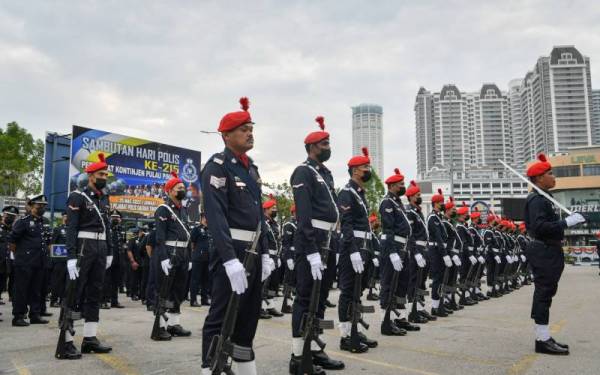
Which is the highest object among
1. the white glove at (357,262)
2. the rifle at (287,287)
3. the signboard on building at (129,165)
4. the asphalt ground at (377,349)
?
the signboard on building at (129,165)

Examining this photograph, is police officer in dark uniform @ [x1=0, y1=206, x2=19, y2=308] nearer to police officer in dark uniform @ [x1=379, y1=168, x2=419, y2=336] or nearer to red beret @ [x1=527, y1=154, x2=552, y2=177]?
police officer in dark uniform @ [x1=379, y1=168, x2=419, y2=336]

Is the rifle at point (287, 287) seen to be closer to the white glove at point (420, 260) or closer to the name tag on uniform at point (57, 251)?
the white glove at point (420, 260)

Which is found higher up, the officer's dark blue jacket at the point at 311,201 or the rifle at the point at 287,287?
the officer's dark blue jacket at the point at 311,201

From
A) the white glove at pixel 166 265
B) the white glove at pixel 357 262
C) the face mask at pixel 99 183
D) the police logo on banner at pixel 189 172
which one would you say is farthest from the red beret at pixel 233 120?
the police logo on banner at pixel 189 172

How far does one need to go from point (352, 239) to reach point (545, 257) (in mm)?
2513

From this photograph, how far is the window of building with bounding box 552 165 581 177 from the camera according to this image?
8306 cm

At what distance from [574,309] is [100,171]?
1064cm

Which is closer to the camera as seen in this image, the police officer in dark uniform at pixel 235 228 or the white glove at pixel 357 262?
the police officer in dark uniform at pixel 235 228

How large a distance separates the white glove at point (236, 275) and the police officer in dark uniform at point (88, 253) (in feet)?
11.5

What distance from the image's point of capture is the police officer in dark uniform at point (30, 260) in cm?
950

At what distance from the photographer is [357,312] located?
251 inches

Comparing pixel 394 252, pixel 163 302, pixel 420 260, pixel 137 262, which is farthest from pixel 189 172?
pixel 394 252

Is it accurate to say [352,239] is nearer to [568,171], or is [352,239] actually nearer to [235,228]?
[235,228]

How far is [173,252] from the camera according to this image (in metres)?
8.00
